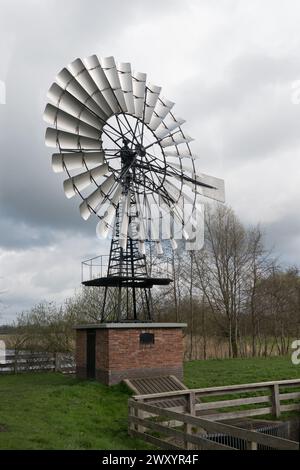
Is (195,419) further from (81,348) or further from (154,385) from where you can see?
(81,348)

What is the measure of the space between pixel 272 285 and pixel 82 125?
24.2 m

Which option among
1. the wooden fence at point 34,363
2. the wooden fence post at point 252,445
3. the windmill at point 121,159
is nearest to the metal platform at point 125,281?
the windmill at point 121,159

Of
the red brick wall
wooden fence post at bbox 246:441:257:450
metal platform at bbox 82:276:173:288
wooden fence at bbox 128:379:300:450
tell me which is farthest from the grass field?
metal platform at bbox 82:276:173:288

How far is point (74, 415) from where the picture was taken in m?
11.7

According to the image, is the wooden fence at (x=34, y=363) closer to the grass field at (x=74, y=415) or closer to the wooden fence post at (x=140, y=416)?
the grass field at (x=74, y=415)

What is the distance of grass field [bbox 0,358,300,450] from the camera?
897 centimetres

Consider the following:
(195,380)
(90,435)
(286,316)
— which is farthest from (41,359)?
(286,316)

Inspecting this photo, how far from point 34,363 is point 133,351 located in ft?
33.6

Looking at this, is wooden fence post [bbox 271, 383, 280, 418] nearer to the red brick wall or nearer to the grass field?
the grass field

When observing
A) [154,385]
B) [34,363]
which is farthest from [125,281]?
[34,363]

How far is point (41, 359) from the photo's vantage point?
24.3 m

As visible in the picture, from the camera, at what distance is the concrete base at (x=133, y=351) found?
1560 cm

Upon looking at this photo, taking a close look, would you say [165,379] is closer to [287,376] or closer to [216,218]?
[287,376]
